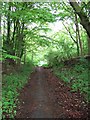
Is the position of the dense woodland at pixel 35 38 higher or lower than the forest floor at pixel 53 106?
higher

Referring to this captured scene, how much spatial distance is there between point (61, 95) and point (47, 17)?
4488mm

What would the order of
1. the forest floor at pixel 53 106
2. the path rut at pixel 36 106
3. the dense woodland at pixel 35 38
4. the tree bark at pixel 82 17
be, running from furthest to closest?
the dense woodland at pixel 35 38 → the path rut at pixel 36 106 → the forest floor at pixel 53 106 → the tree bark at pixel 82 17

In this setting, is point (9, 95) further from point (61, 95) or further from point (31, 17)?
point (31, 17)

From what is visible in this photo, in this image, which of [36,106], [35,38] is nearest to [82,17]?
[36,106]

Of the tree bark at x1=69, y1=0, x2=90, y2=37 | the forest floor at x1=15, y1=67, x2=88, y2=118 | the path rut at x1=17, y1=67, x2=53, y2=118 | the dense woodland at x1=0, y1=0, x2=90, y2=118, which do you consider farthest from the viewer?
the dense woodland at x1=0, y1=0, x2=90, y2=118

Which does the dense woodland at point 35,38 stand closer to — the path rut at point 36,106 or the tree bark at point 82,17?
the tree bark at point 82,17

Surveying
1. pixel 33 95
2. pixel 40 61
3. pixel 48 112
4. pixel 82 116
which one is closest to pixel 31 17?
pixel 33 95

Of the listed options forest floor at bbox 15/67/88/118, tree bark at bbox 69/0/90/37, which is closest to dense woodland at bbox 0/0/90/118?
tree bark at bbox 69/0/90/37

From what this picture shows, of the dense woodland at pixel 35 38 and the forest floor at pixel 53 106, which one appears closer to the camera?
Answer: the forest floor at pixel 53 106

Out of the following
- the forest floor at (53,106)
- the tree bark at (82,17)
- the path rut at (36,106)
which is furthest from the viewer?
the path rut at (36,106)

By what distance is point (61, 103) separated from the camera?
31.9 feet

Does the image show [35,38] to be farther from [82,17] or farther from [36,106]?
[82,17]

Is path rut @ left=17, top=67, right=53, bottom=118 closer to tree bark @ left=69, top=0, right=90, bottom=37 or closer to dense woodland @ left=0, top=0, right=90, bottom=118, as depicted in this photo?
dense woodland @ left=0, top=0, right=90, bottom=118

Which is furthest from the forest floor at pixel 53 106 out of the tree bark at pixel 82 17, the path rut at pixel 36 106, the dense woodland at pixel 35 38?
the tree bark at pixel 82 17
